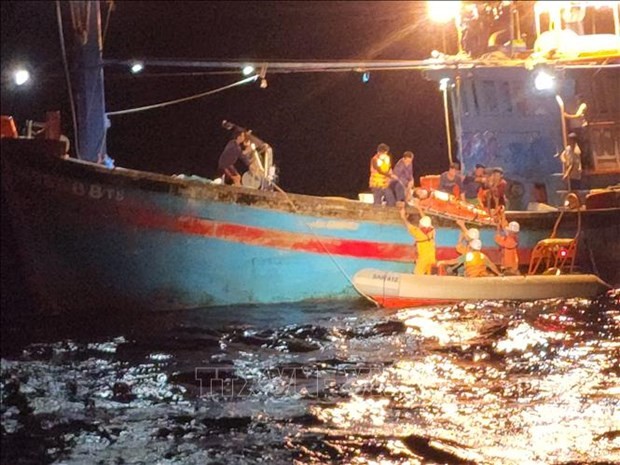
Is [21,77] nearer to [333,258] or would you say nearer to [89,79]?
[89,79]

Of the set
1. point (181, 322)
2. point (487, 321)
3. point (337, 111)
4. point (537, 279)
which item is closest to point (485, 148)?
point (537, 279)

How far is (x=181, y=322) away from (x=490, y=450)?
6342 millimetres

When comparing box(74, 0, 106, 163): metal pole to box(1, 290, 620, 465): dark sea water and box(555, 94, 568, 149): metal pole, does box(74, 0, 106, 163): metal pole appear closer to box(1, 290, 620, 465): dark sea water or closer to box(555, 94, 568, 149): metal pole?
box(1, 290, 620, 465): dark sea water

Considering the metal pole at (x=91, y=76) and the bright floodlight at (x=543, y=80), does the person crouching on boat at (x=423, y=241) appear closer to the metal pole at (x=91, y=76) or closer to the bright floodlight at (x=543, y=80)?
the bright floodlight at (x=543, y=80)

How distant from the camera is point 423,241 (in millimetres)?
13812

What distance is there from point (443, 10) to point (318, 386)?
10.8 m

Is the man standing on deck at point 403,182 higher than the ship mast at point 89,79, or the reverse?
the ship mast at point 89,79

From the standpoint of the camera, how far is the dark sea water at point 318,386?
7195mm

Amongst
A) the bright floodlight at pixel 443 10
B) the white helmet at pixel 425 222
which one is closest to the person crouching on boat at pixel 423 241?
the white helmet at pixel 425 222

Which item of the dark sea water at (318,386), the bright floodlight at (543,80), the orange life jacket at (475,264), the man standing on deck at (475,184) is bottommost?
the dark sea water at (318,386)

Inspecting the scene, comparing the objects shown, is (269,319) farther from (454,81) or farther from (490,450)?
(454,81)

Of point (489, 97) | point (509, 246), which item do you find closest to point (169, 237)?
point (509, 246)

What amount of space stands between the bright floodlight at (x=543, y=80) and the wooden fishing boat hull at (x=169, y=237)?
13.8ft

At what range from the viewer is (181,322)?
12.5 m
